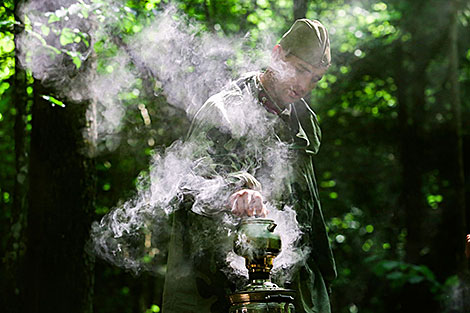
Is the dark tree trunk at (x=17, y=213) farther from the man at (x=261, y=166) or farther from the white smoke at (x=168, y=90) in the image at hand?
the man at (x=261, y=166)

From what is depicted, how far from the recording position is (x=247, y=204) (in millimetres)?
2428

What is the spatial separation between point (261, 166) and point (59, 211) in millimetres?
2148

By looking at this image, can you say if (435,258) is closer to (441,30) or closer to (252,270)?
(441,30)

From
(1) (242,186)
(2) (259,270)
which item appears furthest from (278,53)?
(2) (259,270)

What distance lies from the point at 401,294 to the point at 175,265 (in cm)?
613

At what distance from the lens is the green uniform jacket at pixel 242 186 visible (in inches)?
107

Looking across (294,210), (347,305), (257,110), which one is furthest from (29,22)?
(347,305)

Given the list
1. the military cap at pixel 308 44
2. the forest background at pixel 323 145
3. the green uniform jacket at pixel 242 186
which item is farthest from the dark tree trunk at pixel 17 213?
the military cap at pixel 308 44

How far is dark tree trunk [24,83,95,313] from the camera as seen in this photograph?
4.33 meters

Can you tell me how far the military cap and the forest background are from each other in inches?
47.3

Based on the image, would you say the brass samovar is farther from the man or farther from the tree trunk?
the tree trunk

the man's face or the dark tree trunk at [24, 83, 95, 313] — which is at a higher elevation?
the man's face

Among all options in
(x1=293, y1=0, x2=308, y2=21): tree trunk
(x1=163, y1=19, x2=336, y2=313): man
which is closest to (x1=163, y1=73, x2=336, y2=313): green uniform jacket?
(x1=163, y1=19, x2=336, y2=313): man

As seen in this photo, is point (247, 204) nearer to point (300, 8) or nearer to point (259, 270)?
point (259, 270)
